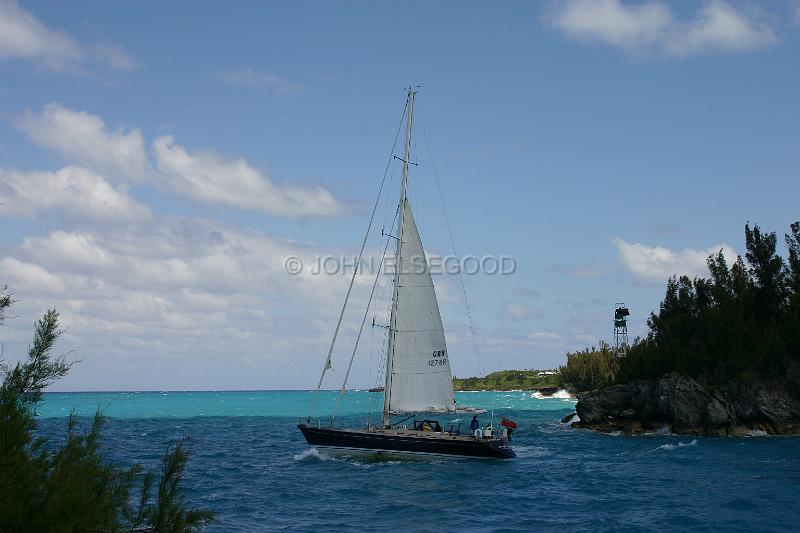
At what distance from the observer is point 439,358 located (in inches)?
1829

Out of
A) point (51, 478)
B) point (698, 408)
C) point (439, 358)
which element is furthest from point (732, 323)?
point (51, 478)

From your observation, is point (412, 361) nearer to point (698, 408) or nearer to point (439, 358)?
point (439, 358)

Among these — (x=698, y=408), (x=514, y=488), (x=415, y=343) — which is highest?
(x=415, y=343)

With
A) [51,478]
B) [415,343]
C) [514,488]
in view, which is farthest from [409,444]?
[51,478]

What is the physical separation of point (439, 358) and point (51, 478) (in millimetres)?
36515

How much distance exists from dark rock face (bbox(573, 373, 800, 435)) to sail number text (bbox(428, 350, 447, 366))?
116ft

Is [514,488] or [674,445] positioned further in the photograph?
[674,445]

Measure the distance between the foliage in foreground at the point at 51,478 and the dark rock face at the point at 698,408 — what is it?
66004 mm

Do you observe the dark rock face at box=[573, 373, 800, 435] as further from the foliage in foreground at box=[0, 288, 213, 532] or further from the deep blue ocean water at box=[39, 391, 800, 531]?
the foliage in foreground at box=[0, 288, 213, 532]

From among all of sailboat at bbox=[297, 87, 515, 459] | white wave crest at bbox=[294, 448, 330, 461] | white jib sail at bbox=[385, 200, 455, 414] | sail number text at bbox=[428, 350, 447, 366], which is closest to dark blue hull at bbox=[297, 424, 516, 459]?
sailboat at bbox=[297, 87, 515, 459]

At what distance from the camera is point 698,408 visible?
229 ft

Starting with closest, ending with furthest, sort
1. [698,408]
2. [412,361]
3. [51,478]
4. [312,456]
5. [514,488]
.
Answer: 1. [51,478]
2. [514,488]
3. [412,361]
4. [312,456]
5. [698,408]

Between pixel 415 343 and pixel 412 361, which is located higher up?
pixel 415 343

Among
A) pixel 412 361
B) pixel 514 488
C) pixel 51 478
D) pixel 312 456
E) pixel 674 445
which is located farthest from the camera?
pixel 674 445
